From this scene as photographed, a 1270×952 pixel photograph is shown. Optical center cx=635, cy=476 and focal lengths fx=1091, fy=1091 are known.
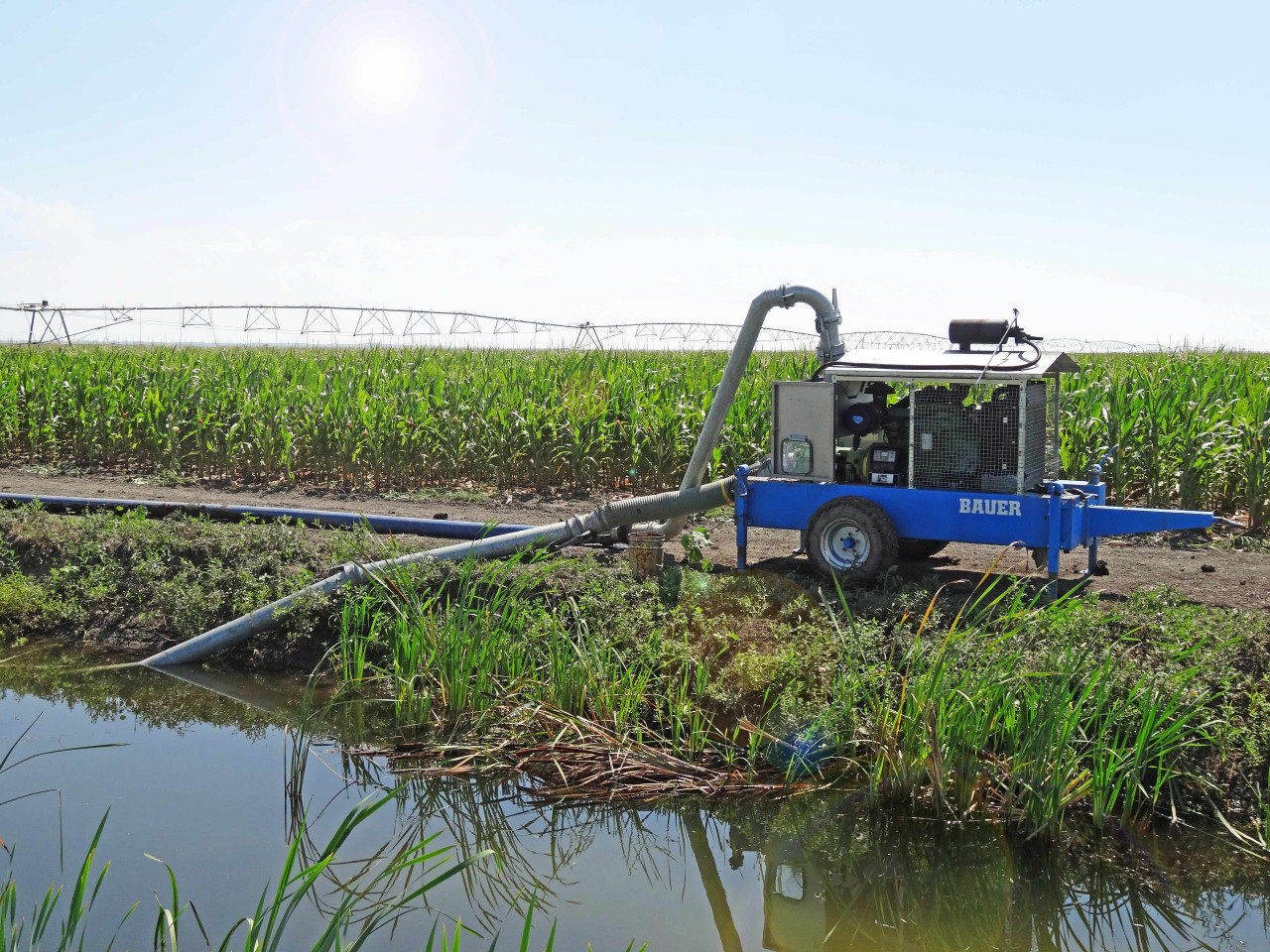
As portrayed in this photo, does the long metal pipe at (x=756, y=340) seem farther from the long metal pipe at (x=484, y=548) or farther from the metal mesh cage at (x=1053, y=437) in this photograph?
the metal mesh cage at (x=1053, y=437)

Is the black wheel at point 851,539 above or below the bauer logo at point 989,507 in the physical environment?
below

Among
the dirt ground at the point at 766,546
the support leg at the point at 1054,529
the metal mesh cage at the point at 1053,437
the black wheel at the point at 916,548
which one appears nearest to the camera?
the support leg at the point at 1054,529

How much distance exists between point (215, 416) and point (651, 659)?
422 inches

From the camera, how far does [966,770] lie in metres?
5.75

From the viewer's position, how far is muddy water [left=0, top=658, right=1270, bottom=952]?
16.6 ft

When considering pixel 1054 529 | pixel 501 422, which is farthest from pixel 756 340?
pixel 501 422

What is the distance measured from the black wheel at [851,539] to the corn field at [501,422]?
477 cm

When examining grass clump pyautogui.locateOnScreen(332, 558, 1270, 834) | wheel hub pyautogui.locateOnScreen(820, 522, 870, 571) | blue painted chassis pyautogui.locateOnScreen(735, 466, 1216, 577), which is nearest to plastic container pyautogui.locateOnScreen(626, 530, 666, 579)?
grass clump pyautogui.locateOnScreen(332, 558, 1270, 834)

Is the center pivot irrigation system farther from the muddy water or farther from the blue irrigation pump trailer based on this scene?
the muddy water

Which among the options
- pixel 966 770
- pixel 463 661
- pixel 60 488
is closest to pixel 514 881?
pixel 463 661

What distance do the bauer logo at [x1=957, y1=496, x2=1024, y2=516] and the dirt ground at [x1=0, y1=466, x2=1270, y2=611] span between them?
87cm

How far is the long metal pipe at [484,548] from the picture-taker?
337 inches

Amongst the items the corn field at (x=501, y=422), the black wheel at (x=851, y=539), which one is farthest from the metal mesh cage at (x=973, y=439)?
the corn field at (x=501, y=422)

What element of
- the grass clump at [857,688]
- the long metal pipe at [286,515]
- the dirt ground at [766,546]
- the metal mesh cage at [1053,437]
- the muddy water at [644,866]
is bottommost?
the muddy water at [644,866]
